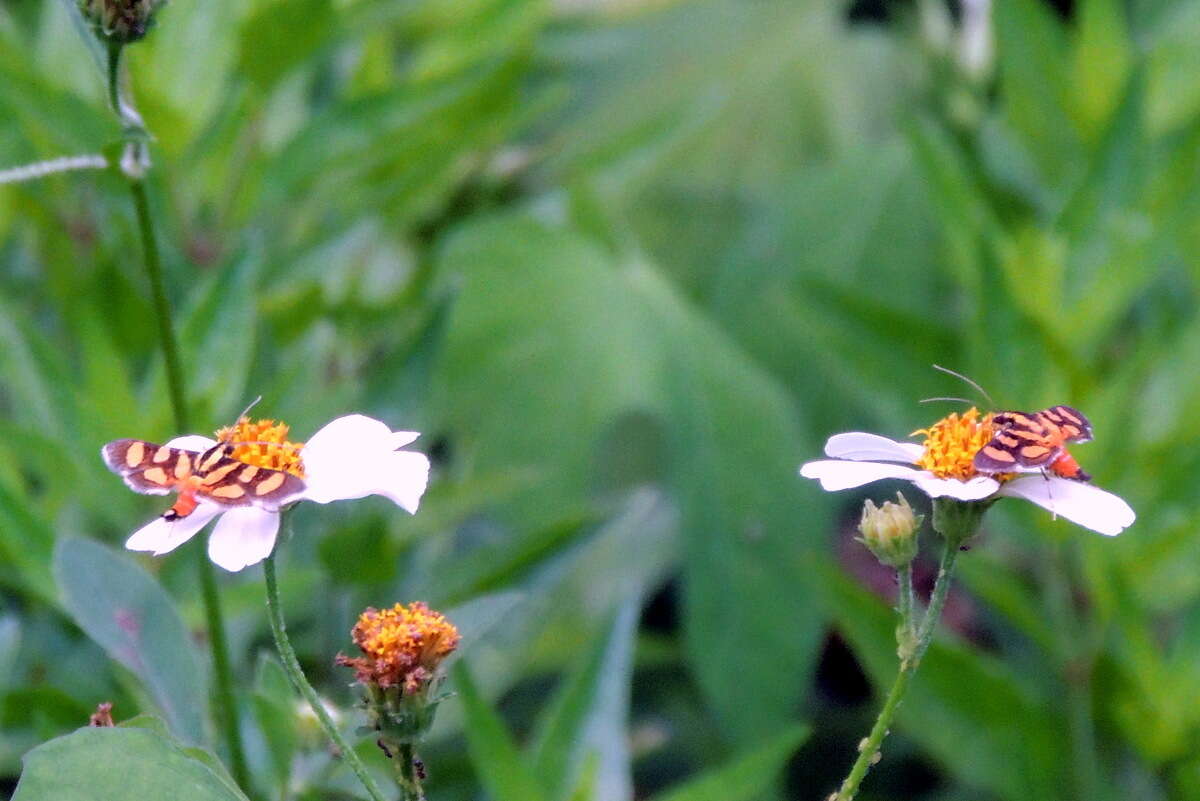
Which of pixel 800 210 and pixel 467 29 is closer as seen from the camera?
pixel 467 29

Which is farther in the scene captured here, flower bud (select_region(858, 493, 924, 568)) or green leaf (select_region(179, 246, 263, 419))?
green leaf (select_region(179, 246, 263, 419))

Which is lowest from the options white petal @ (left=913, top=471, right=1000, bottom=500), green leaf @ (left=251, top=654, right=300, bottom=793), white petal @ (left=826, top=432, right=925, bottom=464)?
green leaf @ (left=251, top=654, right=300, bottom=793)

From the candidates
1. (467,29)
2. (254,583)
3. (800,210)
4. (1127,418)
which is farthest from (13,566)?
(800,210)

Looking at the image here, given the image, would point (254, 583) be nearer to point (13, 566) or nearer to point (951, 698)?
point (13, 566)

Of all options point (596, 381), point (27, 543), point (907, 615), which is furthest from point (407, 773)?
point (596, 381)

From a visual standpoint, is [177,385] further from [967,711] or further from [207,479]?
[967,711]

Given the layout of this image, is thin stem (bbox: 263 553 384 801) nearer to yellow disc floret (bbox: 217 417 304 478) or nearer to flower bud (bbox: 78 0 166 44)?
yellow disc floret (bbox: 217 417 304 478)

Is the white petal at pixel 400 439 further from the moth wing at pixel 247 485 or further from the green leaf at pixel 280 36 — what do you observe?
the green leaf at pixel 280 36

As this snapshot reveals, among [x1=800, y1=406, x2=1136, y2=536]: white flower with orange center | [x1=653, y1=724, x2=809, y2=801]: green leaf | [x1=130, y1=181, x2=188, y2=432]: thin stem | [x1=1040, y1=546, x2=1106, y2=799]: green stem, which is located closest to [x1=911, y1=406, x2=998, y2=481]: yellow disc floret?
[x1=800, y1=406, x2=1136, y2=536]: white flower with orange center
